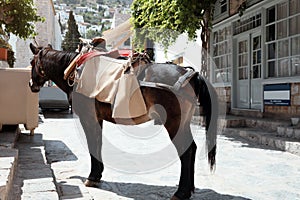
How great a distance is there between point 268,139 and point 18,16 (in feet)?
20.5

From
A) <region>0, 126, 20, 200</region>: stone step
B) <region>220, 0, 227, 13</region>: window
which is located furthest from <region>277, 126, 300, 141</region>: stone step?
<region>220, 0, 227, 13</region>: window

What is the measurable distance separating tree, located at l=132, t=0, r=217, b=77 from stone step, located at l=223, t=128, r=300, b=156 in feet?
9.05

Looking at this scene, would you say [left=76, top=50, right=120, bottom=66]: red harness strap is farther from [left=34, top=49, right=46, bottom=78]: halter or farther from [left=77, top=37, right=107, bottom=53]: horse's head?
[left=34, top=49, right=46, bottom=78]: halter

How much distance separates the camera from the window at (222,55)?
10125 millimetres

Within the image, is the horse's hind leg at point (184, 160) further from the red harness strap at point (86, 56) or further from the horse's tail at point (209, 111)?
the red harness strap at point (86, 56)

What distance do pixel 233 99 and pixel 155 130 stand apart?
3.14 m

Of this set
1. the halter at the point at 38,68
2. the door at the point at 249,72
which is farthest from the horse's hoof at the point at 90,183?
the door at the point at 249,72

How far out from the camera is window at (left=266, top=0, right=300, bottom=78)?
6988 millimetres

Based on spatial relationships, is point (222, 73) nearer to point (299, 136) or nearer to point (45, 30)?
point (299, 136)

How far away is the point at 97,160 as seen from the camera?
3607 millimetres

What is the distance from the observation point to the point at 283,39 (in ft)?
24.1

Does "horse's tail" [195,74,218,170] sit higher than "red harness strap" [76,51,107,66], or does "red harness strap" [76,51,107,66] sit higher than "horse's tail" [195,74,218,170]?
"red harness strap" [76,51,107,66]

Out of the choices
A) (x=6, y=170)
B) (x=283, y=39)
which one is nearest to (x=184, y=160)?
(x=6, y=170)

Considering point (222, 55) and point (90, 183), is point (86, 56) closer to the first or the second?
point (90, 183)
